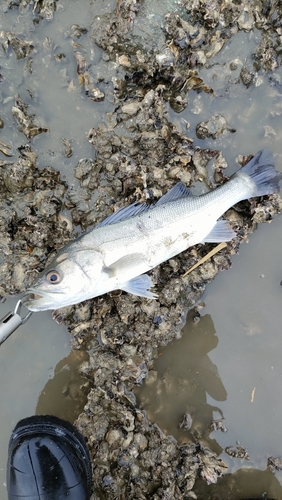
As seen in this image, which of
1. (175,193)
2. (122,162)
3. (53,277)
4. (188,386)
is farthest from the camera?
(188,386)

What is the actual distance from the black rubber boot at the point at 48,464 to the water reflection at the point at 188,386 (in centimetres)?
100

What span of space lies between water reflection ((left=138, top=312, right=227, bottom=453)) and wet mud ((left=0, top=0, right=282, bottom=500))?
0.36 feet

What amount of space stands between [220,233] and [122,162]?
150 centimetres

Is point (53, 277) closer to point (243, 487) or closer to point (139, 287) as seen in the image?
point (139, 287)

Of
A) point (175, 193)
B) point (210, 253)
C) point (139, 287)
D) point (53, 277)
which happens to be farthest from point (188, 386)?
point (175, 193)

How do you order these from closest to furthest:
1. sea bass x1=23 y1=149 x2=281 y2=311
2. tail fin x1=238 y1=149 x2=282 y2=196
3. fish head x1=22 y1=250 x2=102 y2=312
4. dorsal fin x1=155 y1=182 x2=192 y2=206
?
fish head x1=22 y1=250 x2=102 y2=312
sea bass x1=23 y1=149 x2=281 y2=311
dorsal fin x1=155 y1=182 x2=192 y2=206
tail fin x1=238 y1=149 x2=282 y2=196

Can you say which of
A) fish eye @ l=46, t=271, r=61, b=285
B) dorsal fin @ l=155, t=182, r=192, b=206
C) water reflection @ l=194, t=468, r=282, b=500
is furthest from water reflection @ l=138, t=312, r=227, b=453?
fish eye @ l=46, t=271, r=61, b=285

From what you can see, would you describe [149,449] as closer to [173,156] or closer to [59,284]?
[59,284]

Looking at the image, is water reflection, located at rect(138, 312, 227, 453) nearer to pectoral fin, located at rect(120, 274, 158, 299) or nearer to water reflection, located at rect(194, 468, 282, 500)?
water reflection, located at rect(194, 468, 282, 500)

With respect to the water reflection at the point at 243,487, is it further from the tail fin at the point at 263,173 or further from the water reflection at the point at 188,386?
the tail fin at the point at 263,173

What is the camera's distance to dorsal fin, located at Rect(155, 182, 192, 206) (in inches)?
175

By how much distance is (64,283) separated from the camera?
3.90 m

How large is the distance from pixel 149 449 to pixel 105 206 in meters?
3.04

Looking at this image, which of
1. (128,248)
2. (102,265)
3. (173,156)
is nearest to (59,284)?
(102,265)
